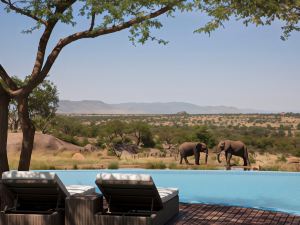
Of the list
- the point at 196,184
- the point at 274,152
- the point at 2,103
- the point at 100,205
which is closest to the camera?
the point at 100,205

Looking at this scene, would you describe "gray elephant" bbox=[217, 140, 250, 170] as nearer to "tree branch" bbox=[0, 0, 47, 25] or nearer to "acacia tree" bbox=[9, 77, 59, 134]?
"tree branch" bbox=[0, 0, 47, 25]

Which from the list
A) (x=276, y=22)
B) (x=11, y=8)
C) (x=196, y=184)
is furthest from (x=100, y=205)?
(x=196, y=184)

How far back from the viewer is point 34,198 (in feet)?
24.2

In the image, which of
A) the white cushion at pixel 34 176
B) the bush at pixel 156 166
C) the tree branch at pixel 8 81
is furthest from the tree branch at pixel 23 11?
the bush at pixel 156 166

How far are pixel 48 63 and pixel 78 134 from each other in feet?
129

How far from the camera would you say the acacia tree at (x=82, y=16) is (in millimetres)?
8969

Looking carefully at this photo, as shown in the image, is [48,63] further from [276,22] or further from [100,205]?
[276,22]

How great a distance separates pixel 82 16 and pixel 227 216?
435 cm

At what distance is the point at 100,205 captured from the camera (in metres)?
7.24

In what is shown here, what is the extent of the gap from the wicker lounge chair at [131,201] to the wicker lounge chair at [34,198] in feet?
1.79

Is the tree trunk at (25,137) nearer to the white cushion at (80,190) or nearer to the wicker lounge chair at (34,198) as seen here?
the white cushion at (80,190)

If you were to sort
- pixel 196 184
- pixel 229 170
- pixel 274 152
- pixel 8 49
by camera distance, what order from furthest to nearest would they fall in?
pixel 8 49 < pixel 274 152 < pixel 229 170 < pixel 196 184

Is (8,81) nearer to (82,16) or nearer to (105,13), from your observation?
(82,16)

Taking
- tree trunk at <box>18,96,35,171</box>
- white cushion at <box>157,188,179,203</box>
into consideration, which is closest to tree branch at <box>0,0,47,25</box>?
tree trunk at <box>18,96,35,171</box>
